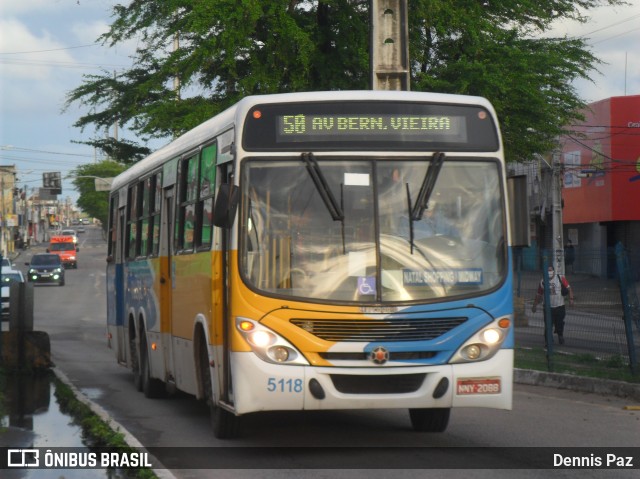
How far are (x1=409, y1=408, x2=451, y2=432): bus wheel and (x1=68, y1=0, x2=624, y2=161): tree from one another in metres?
12.8

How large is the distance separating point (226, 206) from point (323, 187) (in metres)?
0.83

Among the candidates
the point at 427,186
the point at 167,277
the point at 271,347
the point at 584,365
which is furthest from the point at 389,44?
the point at 271,347

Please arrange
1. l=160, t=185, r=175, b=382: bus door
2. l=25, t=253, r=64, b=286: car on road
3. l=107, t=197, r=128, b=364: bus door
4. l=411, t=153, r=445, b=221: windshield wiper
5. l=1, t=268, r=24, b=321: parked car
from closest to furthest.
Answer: l=411, t=153, r=445, b=221: windshield wiper < l=160, t=185, r=175, b=382: bus door < l=107, t=197, r=128, b=364: bus door < l=1, t=268, r=24, b=321: parked car < l=25, t=253, r=64, b=286: car on road

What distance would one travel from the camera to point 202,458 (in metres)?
10.0

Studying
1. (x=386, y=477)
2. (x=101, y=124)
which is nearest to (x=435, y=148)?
(x=386, y=477)

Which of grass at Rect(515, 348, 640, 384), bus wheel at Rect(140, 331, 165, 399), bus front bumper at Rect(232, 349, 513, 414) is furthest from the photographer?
grass at Rect(515, 348, 640, 384)

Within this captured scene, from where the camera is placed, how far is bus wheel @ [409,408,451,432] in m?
11.2

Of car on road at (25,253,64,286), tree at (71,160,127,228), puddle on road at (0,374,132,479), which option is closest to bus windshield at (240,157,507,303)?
puddle on road at (0,374,132,479)

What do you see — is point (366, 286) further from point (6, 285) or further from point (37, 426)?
point (6, 285)

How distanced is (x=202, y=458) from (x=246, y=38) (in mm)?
14453

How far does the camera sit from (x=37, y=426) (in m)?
11.8

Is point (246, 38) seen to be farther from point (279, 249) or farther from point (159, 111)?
point (279, 249)

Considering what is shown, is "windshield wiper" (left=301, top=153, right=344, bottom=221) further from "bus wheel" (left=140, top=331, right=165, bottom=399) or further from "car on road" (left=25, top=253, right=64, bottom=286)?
"car on road" (left=25, top=253, right=64, bottom=286)

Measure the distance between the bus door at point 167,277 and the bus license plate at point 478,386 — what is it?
4.40 metres
